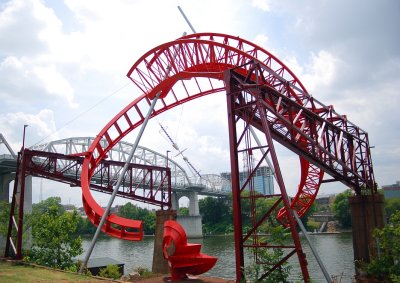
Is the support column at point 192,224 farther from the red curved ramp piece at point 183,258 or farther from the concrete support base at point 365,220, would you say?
the red curved ramp piece at point 183,258

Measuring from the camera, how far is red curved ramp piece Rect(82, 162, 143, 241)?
22138 millimetres

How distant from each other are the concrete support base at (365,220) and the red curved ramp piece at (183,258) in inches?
361

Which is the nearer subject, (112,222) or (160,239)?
(112,222)

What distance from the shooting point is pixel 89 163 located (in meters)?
28.4

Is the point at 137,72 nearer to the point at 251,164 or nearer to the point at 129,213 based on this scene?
the point at 251,164

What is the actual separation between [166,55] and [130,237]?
1176 centimetres

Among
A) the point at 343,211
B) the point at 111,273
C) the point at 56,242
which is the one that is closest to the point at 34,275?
the point at 111,273

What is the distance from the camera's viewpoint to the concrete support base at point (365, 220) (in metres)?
23.3

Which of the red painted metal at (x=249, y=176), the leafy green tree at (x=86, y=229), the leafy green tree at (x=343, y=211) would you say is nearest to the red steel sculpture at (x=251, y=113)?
the red painted metal at (x=249, y=176)

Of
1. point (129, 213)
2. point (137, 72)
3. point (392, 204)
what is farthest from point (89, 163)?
point (129, 213)

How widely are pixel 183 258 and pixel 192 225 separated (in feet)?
271

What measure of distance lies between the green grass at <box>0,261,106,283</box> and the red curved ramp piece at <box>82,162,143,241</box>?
361cm

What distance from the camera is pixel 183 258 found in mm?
20875

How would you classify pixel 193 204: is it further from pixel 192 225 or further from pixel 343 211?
pixel 343 211
